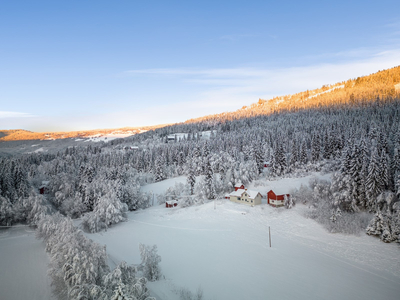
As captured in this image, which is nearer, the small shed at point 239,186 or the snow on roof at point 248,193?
the snow on roof at point 248,193

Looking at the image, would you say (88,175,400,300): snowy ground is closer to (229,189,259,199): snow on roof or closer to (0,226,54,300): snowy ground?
(229,189,259,199): snow on roof

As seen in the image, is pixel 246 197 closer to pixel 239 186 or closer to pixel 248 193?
pixel 248 193

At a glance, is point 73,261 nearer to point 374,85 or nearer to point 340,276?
point 340,276

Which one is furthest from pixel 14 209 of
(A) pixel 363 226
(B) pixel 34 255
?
(A) pixel 363 226

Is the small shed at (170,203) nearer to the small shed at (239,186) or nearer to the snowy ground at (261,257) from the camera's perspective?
the snowy ground at (261,257)

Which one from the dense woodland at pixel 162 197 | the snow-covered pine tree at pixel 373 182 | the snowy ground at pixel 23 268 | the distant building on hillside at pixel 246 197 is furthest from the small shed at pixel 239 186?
the snowy ground at pixel 23 268

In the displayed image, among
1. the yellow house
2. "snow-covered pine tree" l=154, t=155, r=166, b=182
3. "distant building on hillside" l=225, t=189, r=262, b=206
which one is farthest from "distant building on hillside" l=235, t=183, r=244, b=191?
"snow-covered pine tree" l=154, t=155, r=166, b=182

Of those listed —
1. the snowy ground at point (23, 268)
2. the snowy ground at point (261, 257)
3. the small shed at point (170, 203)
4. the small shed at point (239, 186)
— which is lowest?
the small shed at point (170, 203)

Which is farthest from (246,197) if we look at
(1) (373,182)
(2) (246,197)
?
(1) (373,182)
